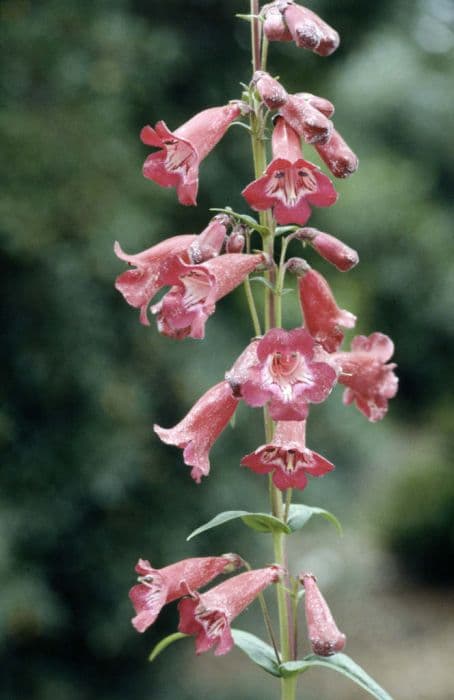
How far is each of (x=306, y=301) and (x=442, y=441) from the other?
920 cm

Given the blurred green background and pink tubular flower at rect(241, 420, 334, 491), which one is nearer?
pink tubular flower at rect(241, 420, 334, 491)

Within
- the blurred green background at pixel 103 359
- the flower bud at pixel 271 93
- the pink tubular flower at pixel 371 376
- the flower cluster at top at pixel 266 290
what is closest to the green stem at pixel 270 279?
the flower cluster at top at pixel 266 290

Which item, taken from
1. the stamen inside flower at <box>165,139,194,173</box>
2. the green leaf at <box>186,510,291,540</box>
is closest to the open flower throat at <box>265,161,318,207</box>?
the stamen inside flower at <box>165,139,194,173</box>

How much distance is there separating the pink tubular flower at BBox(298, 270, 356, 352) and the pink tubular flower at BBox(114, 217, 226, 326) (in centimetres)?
25

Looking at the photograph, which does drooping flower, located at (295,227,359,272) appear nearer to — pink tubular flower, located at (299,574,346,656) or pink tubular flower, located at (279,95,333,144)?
pink tubular flower, located at (279,95,333,144)

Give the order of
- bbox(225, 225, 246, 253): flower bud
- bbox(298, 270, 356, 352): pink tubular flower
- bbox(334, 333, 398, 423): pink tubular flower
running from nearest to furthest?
bbox(225, 225, 246, 253): flower bud < bbox(298, 270, 356, 352): pink tubular flower < bbox(334, 333, 398, 423): pink tubular flower

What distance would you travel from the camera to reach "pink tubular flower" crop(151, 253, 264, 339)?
1793mm

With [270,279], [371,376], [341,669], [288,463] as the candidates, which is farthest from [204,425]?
[341,669]

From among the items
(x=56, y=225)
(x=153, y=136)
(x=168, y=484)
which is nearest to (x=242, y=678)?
(x=168, y=484)

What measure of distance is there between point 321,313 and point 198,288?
320 mm

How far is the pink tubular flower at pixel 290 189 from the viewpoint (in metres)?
1.73

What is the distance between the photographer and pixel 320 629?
1.82m

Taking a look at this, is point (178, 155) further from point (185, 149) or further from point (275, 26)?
Result: point (275, 26)

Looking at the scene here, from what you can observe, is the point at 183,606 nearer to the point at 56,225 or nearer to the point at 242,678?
the point at 56,225
